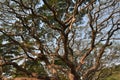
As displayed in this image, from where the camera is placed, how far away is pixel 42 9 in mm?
16594

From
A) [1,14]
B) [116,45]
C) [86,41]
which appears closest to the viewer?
[1,14]

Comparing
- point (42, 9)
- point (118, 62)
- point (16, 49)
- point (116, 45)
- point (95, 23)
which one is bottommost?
point (118, 62)

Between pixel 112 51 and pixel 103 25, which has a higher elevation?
pixel 103 25

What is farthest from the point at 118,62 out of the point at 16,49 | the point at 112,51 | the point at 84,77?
the point at 84,77

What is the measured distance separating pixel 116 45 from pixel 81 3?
11.7 meters

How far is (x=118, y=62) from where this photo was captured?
26125mm

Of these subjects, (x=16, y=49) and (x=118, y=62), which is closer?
(x=16, y=49)

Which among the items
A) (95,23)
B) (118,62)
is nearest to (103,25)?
(95,23)

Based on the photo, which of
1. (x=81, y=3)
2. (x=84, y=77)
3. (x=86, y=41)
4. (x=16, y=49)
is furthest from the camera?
(x=86, y=41)

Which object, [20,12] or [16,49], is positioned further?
[16,49]

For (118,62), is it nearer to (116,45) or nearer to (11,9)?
(116,45)

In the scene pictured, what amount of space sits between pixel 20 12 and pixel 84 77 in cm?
482

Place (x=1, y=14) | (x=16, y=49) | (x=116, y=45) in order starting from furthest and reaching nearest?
(x=116, y=45)
(x=16, y=49)
(x=1, y=14)

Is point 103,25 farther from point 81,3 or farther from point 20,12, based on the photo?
point 20,12
